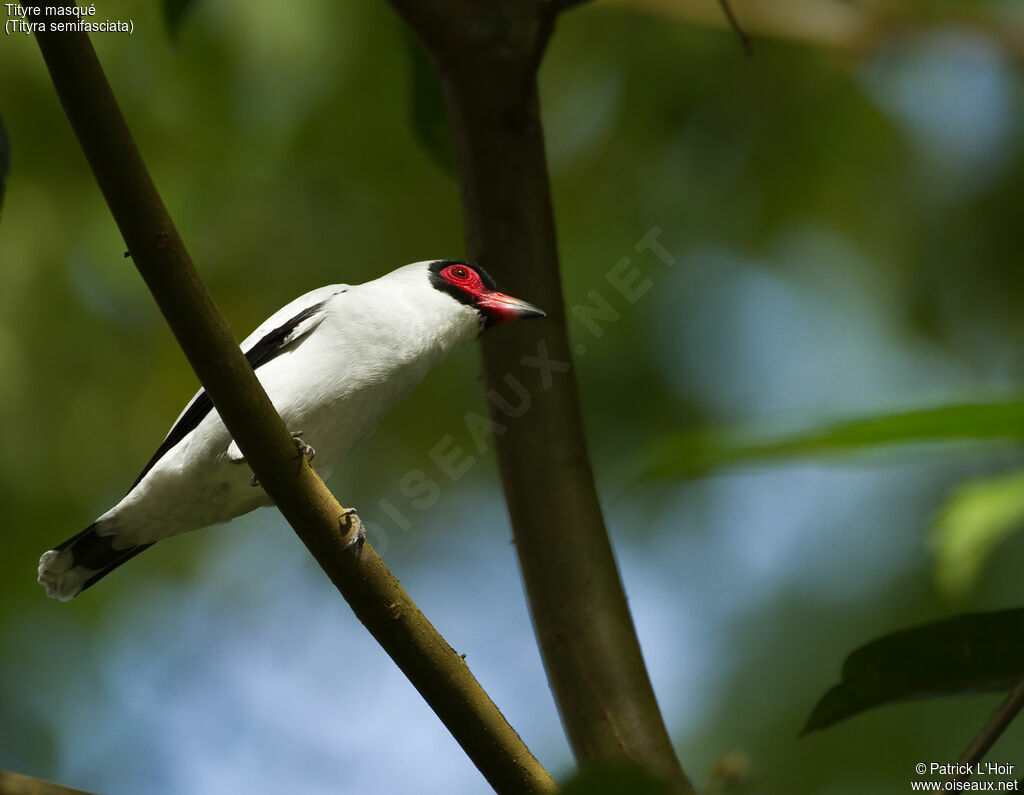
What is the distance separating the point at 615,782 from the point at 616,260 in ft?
15.1

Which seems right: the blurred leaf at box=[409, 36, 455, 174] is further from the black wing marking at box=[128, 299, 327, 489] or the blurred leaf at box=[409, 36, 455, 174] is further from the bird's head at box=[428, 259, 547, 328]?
the black wing marking at box=[128, 299, 327, 489]

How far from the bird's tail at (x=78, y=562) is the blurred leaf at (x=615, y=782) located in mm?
2437

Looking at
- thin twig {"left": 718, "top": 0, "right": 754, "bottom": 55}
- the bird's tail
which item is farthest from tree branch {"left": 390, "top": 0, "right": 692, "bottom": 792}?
the bird's tail

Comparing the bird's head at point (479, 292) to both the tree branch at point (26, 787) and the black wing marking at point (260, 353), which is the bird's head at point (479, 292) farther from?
the tree branch at point (26, 787)

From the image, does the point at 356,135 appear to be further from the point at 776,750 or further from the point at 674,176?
the point at 776,750

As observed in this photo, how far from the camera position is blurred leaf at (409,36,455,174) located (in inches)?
137

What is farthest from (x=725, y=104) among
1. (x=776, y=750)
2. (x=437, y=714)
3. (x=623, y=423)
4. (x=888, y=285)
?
(x=437, y=714)

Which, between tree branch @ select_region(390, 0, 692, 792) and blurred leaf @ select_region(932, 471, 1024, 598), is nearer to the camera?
blurred leaf @ select_region(932, 471, 1024, 598)

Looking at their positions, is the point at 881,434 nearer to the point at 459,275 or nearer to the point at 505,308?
the point at 505,308

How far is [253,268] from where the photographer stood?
18.2 feet

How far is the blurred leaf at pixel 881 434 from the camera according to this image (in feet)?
4.97

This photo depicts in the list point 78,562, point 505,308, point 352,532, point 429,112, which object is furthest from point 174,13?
point 352,532

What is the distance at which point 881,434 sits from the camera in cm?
152

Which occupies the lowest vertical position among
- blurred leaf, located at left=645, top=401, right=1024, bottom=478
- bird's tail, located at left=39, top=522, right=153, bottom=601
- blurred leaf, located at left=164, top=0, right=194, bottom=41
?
blurred leaf, located at left=645, top=401, right=1024, bottom=478
